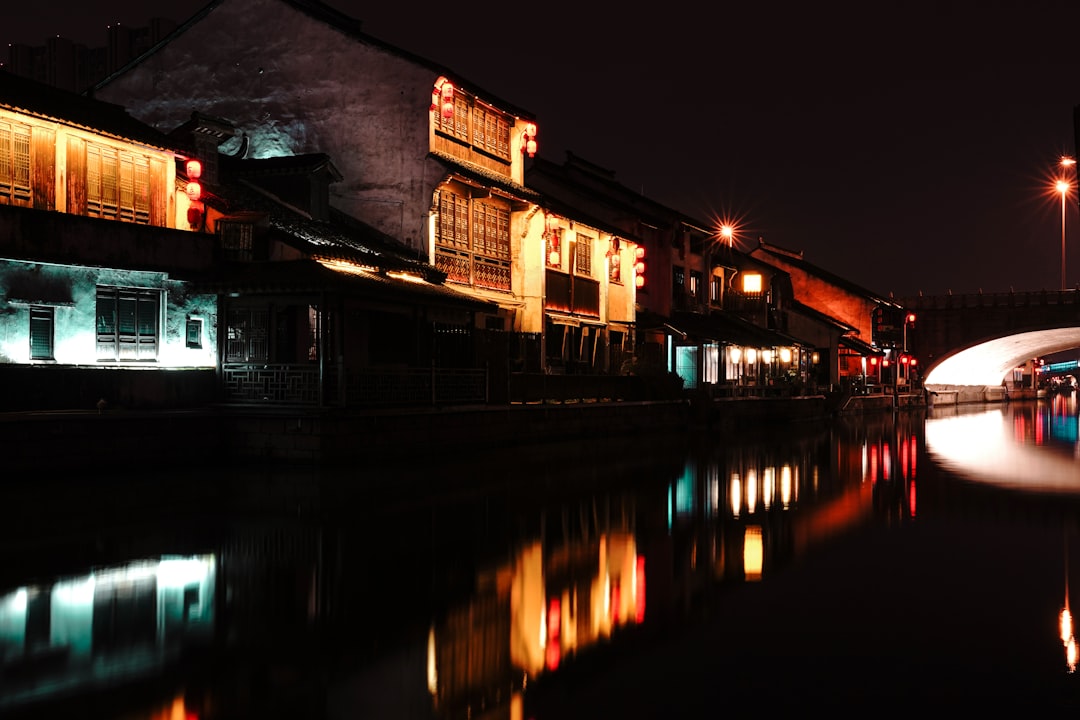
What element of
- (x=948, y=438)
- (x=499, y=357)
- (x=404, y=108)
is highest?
(x=404, y=108)

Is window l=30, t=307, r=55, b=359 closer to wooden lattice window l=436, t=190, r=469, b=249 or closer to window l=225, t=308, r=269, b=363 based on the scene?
window l=225, t=308, r=269, b=363

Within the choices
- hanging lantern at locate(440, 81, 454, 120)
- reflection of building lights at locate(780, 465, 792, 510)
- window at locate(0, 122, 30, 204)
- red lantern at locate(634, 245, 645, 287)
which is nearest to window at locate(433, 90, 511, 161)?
hanging lantern at locate(440, 81, 454, 120)

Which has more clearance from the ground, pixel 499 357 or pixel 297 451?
pixel 499 357

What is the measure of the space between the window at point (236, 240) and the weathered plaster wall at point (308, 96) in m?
6.41

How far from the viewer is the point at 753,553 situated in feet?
36.9

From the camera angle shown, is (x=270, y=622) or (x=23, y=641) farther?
(x=270, y=622)

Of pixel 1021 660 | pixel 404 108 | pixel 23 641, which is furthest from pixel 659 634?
pixel 404 108

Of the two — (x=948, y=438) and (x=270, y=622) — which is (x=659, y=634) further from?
(x=948, y=438)

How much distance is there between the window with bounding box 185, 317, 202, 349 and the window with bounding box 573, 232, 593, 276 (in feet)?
58.7

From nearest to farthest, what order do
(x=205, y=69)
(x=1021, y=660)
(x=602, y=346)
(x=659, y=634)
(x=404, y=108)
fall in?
1. (x=1021, y=660)
2. (x=659, y=634)
3. (x=404, y=108)
4. (x=205, y=69)
5. (x=602, y=346)

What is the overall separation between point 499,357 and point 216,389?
775cm

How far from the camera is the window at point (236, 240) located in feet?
78.0

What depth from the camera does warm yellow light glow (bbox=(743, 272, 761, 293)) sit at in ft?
195

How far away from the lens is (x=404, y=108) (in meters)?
30.3
